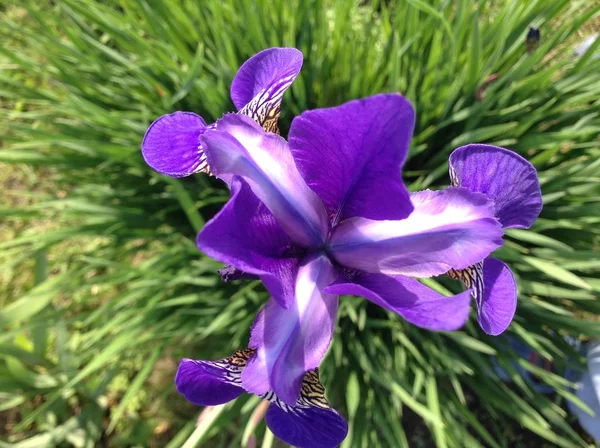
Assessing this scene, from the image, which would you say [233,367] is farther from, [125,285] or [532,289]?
[125,285]

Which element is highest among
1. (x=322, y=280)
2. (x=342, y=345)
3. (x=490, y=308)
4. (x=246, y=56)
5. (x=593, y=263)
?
(x=246, y=56)

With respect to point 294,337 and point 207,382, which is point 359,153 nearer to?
point 294,337

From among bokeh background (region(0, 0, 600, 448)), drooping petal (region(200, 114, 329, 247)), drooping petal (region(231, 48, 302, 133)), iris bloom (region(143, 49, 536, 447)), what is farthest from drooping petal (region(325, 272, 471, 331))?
bokeh background (region(0, 0, 600, 448))

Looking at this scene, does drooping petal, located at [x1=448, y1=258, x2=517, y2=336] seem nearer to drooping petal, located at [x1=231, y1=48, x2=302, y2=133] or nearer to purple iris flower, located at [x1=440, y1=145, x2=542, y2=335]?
purple iris flower, located at [x1=440, y1=145, x2=542, y2=335]

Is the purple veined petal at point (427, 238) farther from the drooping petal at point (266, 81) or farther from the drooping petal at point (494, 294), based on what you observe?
the drooping petal at point (266, 81)

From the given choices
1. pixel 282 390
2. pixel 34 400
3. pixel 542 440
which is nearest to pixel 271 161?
pixel 282 390

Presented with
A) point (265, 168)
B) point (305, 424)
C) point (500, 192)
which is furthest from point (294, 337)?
point (500, 192)
